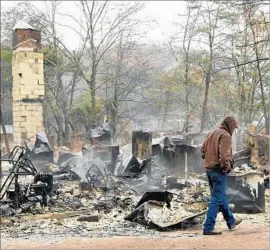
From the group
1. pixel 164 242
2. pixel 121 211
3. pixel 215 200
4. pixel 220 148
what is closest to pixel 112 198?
pixel 121 211

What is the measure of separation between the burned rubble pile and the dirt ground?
0.61 metres

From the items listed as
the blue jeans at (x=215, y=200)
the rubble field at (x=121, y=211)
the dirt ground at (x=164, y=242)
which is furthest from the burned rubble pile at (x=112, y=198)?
the blue jeans at (x=215, y=200)

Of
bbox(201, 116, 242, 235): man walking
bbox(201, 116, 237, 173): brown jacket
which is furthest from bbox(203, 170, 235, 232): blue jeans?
bbox(201, 116, 237, 173): brown jacket

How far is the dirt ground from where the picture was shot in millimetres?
5809

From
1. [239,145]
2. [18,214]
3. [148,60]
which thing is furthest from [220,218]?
[148,60]

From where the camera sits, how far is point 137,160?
12695 millimetres

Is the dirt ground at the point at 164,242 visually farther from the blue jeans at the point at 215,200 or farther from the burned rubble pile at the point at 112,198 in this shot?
the burned rubble pile at the point at 112,198

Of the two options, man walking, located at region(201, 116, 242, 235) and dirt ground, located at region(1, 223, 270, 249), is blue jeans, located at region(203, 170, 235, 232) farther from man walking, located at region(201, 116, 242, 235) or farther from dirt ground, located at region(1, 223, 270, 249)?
dirt ground, located at region(1, 223, 270, 249)

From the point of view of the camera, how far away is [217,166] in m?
6.40

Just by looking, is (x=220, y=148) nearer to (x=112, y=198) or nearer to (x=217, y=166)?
(x=217, y=166)

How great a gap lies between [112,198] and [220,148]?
3821 mm

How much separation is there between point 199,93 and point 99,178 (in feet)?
51.7

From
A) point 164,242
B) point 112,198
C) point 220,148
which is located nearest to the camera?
point 164,242

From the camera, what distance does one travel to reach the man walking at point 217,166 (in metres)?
6.31
